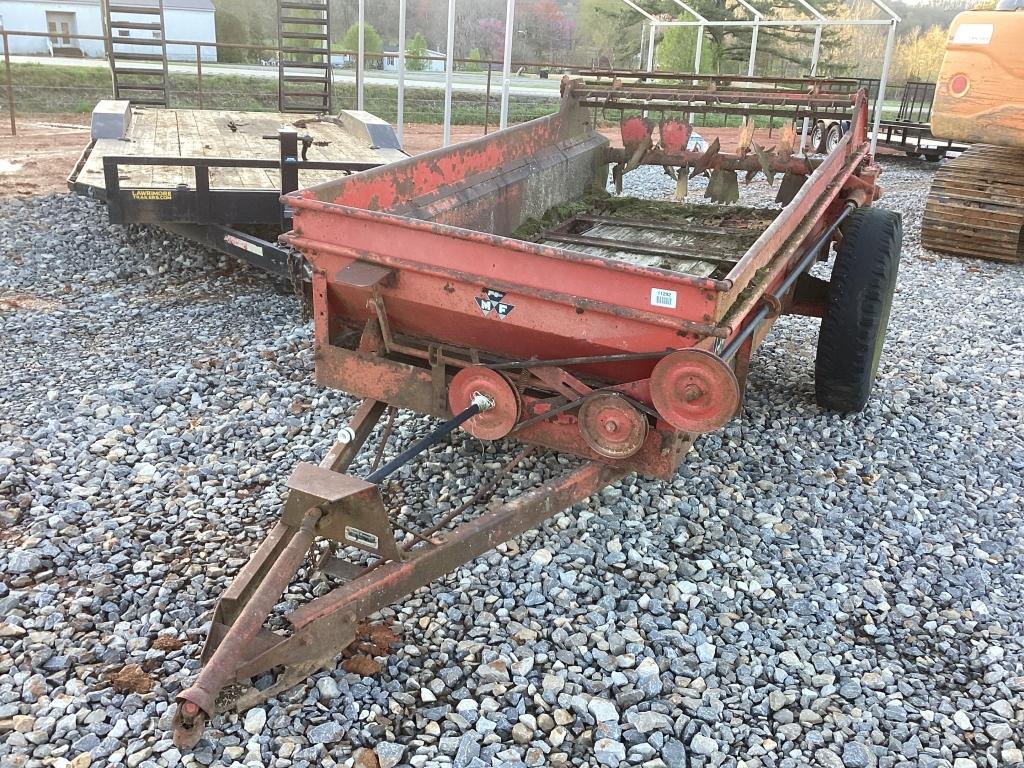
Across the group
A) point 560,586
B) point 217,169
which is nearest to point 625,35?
point 217,169

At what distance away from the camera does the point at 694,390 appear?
2977 millimetres

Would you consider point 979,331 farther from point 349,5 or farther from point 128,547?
point 349,5

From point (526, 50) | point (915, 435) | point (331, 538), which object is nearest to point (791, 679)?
point (331, 538)

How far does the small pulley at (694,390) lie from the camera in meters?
2.92

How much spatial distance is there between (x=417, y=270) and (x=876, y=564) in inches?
87.0

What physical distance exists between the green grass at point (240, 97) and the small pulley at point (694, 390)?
65.7ft

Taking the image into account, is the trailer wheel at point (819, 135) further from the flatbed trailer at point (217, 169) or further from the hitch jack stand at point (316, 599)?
the hitch jack stand at point (316, 599)

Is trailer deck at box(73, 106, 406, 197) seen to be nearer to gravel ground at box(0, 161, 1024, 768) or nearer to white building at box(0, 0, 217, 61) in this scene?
gravel ground at box(0, 161, 1024, 768)

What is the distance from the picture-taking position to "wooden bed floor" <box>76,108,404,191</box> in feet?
22.1

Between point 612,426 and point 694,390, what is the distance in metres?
0.37

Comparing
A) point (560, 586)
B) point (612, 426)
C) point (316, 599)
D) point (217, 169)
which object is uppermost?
point (217, 169)

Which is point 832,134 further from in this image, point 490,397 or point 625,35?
point 625,35

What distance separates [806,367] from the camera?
19.3 feet

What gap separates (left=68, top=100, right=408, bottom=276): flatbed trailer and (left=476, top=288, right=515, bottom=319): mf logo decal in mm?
1129
